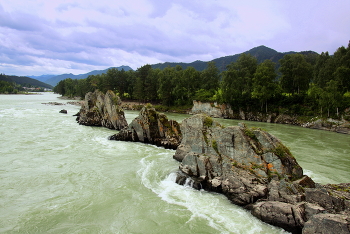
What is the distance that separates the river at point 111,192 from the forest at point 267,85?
25.1 metres

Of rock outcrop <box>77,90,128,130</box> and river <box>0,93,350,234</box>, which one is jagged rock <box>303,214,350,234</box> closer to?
river <box>0,93,350,234</box>

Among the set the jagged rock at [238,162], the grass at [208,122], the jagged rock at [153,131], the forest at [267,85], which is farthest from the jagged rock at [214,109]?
the jagged rock at [238,162]

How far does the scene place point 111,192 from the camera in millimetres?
13578

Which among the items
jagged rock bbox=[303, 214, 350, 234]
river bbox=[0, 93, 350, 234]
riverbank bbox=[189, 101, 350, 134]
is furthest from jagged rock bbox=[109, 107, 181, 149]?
riverbank bbox=[189, 101, 350, 134]

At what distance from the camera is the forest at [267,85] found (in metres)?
42.4

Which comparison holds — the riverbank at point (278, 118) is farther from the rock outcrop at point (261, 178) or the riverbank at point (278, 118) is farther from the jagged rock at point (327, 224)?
the jagged rock at point (327, 224)

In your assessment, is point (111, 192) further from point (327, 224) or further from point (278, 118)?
point (278, 118)

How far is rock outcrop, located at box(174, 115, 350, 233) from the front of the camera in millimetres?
9719

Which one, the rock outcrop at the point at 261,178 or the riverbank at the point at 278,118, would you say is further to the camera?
the riverbank at the point at 278,118

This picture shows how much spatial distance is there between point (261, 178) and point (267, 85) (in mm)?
43123

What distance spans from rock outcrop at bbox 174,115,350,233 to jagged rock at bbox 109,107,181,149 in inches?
331

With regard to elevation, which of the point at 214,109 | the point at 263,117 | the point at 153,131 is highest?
the point at 214,109

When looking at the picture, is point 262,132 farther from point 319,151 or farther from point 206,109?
point 206,109

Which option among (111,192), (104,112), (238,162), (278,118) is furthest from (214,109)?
(111,192)
